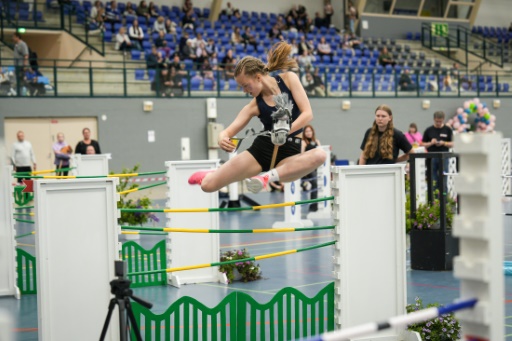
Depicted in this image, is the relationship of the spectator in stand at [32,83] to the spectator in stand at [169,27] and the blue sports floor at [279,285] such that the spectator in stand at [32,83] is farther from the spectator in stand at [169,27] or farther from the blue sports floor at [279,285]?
the blue sports floor at [279,285]

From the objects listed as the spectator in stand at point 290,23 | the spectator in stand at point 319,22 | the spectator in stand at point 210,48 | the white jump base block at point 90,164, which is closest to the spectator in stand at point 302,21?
the spectator in stand at point 290,23

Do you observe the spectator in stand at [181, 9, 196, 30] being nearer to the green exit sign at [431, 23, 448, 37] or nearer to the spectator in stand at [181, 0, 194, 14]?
the spectator in stand at [181, 0, 194, 14]

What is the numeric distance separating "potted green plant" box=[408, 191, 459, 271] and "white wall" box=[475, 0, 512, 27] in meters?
27.4

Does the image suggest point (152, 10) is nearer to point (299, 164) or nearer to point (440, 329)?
point (299, 164)

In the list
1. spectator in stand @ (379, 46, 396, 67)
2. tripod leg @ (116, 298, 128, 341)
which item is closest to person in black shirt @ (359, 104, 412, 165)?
tripod leg @ (116, 298, 128, 341)

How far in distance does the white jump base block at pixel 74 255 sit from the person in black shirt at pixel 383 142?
3.50 metres

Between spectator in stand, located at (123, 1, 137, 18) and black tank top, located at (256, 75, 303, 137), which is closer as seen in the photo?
black tank top, located at (256, 75, 303, 137)

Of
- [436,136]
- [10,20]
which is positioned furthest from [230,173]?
[10,20]

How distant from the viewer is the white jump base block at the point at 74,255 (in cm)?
580

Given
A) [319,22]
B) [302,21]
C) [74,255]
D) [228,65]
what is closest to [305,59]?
[302,21]

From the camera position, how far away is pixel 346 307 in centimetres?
635

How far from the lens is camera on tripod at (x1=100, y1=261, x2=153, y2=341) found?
4.27 metres

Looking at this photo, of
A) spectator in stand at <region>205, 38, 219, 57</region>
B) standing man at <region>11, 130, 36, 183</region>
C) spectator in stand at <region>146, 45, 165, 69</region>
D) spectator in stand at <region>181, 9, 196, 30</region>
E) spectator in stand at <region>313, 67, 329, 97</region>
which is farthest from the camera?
spectator in stand at <region>181, 9, 196, 30</region>

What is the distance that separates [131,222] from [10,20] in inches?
442
